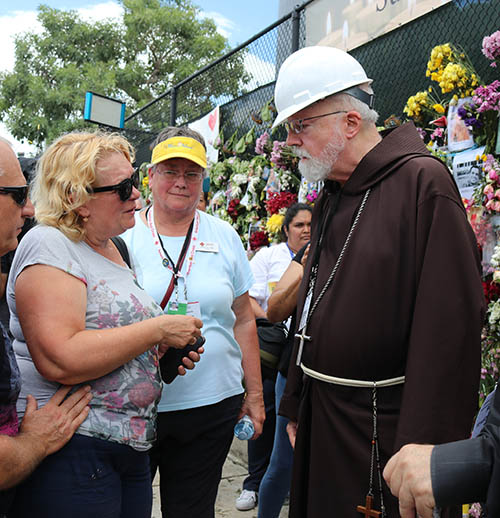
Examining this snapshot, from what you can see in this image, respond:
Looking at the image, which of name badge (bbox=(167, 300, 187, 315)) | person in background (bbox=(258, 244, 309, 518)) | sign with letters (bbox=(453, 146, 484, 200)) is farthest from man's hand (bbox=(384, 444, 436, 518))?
sign with letters (bbox=(453, 146, 484, 200))

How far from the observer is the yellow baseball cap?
2510 mm

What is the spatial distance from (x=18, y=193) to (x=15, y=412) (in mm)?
623

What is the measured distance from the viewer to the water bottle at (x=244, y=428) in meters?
2.55

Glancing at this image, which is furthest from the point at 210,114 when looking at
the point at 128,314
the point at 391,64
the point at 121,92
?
the point at 121,92

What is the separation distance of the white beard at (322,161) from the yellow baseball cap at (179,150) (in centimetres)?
55

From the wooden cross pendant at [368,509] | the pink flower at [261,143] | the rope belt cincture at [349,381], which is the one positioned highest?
the pink flower at [261,143]

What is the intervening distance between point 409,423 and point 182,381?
1.03 metres

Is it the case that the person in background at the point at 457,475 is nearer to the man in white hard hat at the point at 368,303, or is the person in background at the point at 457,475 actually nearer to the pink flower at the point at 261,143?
the man in white hard hat at the point at 368,303

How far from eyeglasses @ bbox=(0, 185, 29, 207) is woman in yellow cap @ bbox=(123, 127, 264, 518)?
0.84 m

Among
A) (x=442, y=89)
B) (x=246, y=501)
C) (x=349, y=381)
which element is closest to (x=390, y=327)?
(x=349, y=381)

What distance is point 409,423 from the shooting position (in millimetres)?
1685

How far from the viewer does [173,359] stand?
211 cm

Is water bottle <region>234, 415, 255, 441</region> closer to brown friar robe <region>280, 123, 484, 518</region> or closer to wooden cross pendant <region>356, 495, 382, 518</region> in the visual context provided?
brown friar robe <region>280, 123, 484, 518</region>

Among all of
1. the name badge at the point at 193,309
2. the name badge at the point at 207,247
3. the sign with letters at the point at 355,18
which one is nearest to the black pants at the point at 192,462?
the name badge at the point at 193,309
